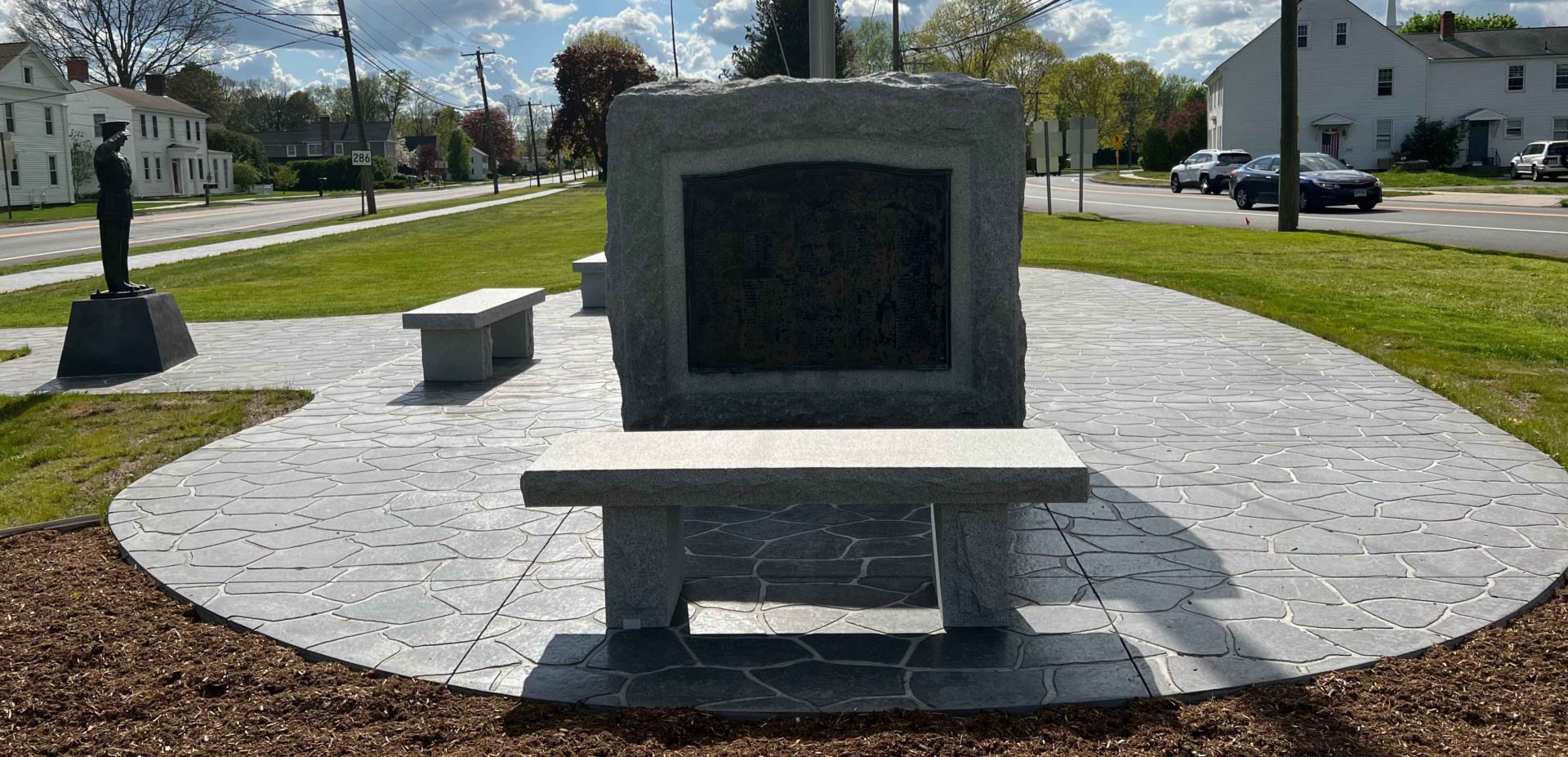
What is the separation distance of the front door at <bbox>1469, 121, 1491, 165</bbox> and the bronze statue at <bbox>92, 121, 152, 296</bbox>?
211 ft

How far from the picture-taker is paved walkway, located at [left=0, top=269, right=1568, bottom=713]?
4.29 metres

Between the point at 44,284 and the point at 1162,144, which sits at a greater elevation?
the point at 1162,144

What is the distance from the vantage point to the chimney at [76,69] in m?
74.6

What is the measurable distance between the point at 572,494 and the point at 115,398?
22.8 ft

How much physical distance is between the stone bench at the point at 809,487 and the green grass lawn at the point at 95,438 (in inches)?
134

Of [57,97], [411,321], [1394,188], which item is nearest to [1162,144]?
[1394,188]

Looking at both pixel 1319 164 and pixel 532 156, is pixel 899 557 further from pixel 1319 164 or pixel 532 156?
pixel 532 156

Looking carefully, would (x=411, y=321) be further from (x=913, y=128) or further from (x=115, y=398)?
(x=913, y=128)

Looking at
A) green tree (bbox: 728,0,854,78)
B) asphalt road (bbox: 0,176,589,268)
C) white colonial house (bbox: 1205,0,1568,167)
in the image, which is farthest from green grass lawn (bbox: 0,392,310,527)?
white colonial house (bbox: 1205,0,1568,167)

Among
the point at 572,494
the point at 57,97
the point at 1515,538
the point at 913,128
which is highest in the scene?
the point at 57,97

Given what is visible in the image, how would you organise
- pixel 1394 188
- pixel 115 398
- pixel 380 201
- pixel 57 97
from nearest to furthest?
1. pixel 115 398
2. pixel 1394 188
3. pixel 380 201
4. pixel 57 97

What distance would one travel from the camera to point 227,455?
7695mm

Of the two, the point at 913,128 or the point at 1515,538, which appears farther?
the point at 913,128

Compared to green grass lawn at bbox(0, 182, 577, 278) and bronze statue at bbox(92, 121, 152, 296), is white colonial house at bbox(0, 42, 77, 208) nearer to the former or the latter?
green grass lawn at bbox(0, 182, 577, 278)
